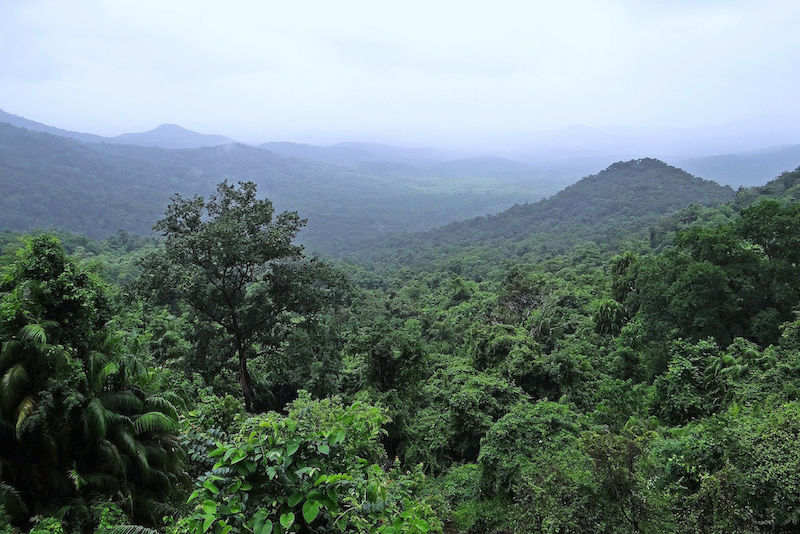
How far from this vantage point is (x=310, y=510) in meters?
2.93

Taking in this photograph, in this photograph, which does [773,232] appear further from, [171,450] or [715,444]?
[171,450]

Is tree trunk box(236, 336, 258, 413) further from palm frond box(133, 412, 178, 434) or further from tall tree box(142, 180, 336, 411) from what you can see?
palm frond box(133, 412, 178, 434)

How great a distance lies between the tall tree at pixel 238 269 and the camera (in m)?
13.0

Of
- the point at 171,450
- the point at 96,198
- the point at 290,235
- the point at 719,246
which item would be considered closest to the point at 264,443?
the point at 171,450

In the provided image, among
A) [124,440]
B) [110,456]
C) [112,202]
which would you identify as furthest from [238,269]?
[112,202]

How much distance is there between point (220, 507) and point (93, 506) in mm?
5003

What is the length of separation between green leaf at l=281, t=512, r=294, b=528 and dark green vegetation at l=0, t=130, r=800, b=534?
130 mm

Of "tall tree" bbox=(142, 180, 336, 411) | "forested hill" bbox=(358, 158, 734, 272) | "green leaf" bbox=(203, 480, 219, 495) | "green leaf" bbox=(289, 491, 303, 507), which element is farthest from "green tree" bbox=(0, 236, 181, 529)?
"forested hill" bbox=(358, 158, 734, 272)

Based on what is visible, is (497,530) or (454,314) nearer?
(497,530)

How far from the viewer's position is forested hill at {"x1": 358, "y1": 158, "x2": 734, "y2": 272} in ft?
292

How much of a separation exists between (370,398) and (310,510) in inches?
409

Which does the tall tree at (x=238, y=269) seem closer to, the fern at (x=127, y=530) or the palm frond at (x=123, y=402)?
the palm frond at (x=123, y=402)

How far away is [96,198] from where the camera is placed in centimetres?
13188

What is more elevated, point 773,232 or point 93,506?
point 773,232
